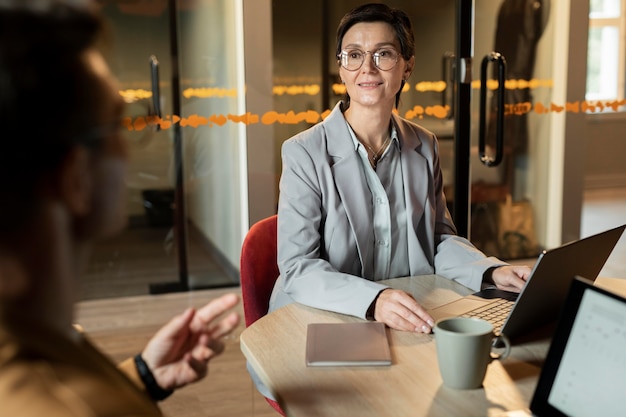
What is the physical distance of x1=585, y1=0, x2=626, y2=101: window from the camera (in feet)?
14.4

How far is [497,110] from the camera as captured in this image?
12.9 feet

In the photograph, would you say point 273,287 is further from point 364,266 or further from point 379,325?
point 379,325

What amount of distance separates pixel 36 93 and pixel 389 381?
32.9 inches

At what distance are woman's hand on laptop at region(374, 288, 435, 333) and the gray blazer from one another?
147 mm

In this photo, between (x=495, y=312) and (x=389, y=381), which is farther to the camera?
(x=495, y=312)

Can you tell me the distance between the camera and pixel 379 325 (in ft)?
4.93

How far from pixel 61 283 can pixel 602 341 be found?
2.43 ft

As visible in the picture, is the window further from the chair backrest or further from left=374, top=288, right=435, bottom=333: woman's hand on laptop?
left=374, top=288, right=435, bottom=333: woman's hand on laptop

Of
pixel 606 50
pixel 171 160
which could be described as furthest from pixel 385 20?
pixel 606 50

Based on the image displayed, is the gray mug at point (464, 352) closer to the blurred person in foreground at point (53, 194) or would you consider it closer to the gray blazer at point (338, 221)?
the gray blazer at point (338, 221)

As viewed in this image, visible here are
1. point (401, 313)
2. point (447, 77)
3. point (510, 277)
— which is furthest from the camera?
point (447, 77)

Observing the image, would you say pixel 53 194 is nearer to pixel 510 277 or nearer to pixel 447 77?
pixel 510 277

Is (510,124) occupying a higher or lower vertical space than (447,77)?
lower

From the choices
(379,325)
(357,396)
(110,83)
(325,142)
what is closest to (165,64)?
(325,142)
